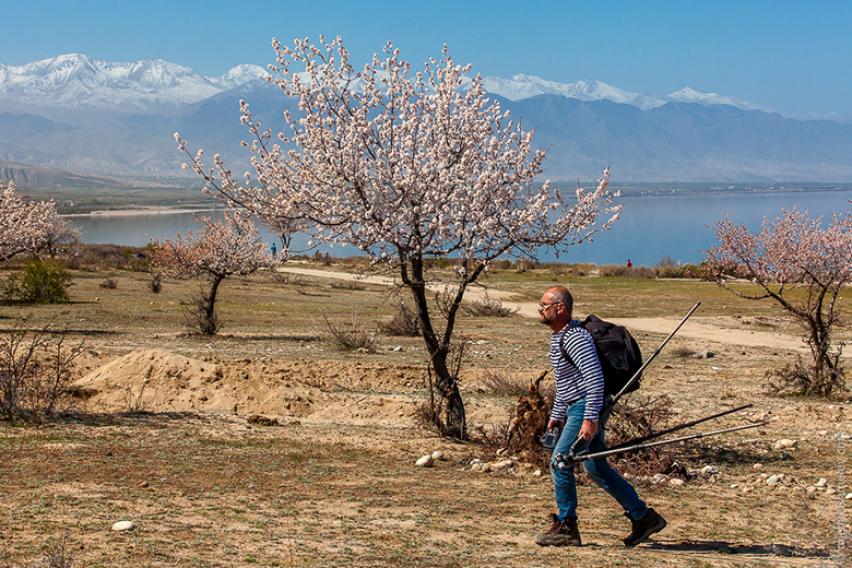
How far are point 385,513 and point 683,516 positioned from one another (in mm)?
2801

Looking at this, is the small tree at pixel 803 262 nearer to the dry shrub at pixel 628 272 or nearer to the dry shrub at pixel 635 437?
the dry shrub at pixel 635 437

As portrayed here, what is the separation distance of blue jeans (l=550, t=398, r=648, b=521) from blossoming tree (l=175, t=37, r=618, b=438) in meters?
5.13

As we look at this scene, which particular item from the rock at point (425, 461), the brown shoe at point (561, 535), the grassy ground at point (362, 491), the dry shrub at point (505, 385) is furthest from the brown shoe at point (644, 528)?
the dry shrub at point (505, 385)

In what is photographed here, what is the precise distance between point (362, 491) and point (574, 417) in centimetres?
301

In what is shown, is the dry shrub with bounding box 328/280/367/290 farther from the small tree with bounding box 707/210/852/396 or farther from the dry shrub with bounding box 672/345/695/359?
the small tree with bounding box 707/210/852/396

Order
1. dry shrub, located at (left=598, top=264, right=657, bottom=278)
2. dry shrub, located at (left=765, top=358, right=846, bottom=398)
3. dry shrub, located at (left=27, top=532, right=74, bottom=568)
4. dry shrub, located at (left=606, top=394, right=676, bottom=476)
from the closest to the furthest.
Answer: dry shrub, located at (left=27, top=532, right=74, bottom=568), dry shrub, located at (left=606, top=394, right=676, bottom=476), dry shrub, located at (left=765, top=358, right=846, bottom=398), dry shrub, located at (left=598, top=264, right=657, bottom=278)

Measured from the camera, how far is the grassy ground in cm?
796

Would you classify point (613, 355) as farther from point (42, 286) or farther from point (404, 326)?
point (42, 286)

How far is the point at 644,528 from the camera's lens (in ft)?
27.4

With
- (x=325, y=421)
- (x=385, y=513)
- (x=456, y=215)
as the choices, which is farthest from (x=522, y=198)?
(x=385, y=513)

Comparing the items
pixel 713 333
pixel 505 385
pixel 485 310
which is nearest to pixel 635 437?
pixel 505 385

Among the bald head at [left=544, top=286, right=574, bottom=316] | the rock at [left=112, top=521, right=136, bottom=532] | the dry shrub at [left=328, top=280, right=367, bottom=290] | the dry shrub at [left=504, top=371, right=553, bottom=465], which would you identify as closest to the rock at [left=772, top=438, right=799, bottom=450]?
the dry shrub at [left=504, top=371, right=553, bottom=465]

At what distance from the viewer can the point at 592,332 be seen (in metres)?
8.20

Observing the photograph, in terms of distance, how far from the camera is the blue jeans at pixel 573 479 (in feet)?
27.0
